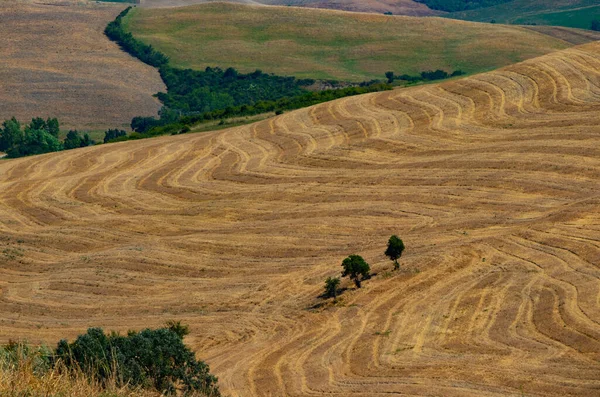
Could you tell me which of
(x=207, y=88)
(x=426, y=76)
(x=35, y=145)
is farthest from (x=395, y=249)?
(x=207, y=88)

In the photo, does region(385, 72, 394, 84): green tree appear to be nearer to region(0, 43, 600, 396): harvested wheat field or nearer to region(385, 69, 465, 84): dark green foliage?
region(385, 69, 465, 84): dark green foliage

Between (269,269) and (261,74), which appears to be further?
(261,74)

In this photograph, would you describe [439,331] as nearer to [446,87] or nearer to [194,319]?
[194,319]

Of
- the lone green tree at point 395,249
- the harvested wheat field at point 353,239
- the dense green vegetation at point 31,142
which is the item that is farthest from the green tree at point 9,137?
the lone green tree at point 395,249

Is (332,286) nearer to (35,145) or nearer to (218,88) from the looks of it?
(35,145)

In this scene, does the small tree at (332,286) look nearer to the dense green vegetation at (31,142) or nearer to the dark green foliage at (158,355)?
the dark green foliage at (158,355)

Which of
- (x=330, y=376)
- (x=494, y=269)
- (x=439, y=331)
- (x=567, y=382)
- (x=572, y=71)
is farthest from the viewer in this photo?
(x=572, y=71)

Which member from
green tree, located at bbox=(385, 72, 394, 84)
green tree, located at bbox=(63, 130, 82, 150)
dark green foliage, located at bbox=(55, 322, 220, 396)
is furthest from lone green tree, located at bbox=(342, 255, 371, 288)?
green tree, located at bbox=(385, 72, 394, 84)

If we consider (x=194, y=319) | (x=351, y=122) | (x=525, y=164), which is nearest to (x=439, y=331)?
(x=194, y=319)
